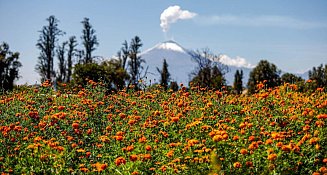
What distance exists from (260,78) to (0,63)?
95.2 feet

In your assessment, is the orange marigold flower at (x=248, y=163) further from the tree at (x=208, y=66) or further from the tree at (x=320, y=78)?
the tree at (x=208, y=66)

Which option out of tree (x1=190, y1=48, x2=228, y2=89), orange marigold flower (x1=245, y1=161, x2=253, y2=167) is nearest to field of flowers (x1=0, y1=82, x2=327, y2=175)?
orange marigold flower (x1=245, y1=161, x2=253, y2=167)

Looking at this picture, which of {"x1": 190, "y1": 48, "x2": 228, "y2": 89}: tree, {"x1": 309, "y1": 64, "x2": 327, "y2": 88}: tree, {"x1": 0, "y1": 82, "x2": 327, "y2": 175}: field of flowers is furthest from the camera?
{"x1": 190, "y1": 48, "x2": 228, "y2": 89}: tree

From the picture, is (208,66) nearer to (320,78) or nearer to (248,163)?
(320,78)

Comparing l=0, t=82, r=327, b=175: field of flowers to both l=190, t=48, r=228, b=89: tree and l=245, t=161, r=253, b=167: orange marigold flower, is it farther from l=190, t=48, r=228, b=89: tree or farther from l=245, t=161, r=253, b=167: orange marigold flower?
l=190, t=48, r=228, b=89: tree

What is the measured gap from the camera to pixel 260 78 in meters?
48.3

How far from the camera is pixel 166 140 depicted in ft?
21.4

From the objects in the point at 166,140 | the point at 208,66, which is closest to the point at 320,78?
the point at 208,66

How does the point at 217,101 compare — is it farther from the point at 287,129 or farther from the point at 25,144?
the point at 25,144

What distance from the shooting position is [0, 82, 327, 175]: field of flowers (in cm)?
504

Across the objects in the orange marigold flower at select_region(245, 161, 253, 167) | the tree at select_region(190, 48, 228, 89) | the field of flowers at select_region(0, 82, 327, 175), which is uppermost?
the tree at select_region(190, 48, 228, 89)

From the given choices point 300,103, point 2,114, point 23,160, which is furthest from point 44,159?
point 300,103

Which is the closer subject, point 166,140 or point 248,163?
point 248,163

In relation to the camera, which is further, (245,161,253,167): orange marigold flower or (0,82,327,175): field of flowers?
(0,82,327,175): field of flowers
